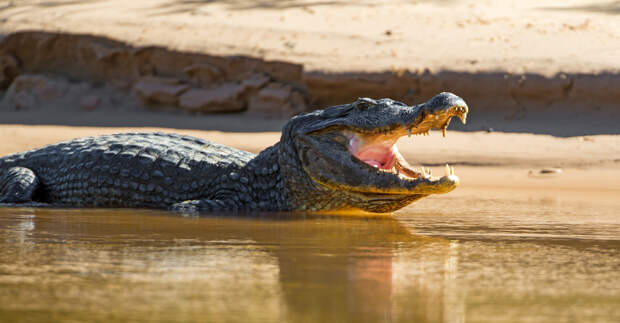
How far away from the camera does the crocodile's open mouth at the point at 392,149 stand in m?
4.77

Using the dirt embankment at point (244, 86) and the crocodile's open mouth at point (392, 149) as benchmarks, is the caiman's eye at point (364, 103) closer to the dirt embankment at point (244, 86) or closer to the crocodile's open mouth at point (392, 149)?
the crocodile's open mouth at point (392, 149)

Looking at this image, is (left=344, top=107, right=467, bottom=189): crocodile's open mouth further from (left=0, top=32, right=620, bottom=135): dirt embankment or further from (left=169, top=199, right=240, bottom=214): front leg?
(left=0, top=32, right=620, bottom=135): dirt embankment

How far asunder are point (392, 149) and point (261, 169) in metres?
0.95

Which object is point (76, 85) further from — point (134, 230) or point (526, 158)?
point (134, 230)

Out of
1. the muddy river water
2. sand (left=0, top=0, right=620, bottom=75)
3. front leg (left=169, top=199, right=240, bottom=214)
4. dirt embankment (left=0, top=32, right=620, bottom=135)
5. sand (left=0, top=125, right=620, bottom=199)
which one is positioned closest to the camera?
the muddy river water

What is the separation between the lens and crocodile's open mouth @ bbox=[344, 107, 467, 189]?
15.7 ft

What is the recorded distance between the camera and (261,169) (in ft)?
18.4

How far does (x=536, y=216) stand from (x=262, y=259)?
9.12 feet

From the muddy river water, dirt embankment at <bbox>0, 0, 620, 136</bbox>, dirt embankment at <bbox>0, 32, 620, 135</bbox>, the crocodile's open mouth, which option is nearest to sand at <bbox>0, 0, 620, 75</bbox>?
dirt embankment at <bbox>0, 0, 620, 136</bbox>

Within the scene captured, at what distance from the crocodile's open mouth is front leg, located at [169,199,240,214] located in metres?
0.97

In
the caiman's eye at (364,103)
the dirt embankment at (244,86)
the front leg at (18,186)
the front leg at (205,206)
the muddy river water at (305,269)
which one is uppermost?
the dirt embankment at (244,86)

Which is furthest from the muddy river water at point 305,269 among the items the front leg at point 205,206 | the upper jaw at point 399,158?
the front leg at point 205,206

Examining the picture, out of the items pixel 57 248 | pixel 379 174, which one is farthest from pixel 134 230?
pixel 379 174

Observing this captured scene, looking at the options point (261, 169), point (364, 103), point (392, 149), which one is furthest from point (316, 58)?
point (364, 103)
